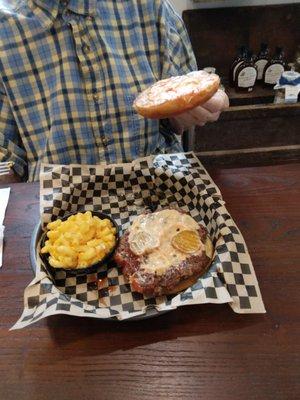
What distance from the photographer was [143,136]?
151 cm

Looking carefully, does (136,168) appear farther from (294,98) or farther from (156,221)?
(294,98)

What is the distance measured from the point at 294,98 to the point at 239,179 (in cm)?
168

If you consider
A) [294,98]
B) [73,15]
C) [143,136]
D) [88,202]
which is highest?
[73,15]

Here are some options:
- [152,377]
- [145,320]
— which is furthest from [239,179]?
[152,377]

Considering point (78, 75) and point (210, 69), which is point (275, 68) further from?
point (78, 75)

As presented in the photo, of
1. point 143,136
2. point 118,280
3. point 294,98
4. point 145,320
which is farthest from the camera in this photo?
point 294,98

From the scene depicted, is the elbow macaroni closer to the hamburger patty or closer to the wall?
the hamburger patty

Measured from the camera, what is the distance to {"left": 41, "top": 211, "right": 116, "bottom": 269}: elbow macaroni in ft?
3.36

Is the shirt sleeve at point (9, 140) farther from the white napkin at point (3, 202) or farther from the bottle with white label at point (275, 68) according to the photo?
the bottle with white label at point (275, 68)

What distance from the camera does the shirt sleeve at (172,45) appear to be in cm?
148

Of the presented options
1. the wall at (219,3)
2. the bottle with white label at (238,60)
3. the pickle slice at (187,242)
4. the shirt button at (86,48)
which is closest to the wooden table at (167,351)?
the pickle slice at (187,242)

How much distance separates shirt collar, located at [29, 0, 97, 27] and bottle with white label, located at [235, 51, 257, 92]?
171 centimetres

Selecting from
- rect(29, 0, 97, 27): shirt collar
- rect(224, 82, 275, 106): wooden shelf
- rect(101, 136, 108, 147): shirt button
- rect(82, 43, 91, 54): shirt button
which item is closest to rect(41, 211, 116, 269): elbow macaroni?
rect(101, 136, 108, 147): shirt button

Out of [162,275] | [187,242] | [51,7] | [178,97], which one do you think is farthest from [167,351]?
[51,7]
